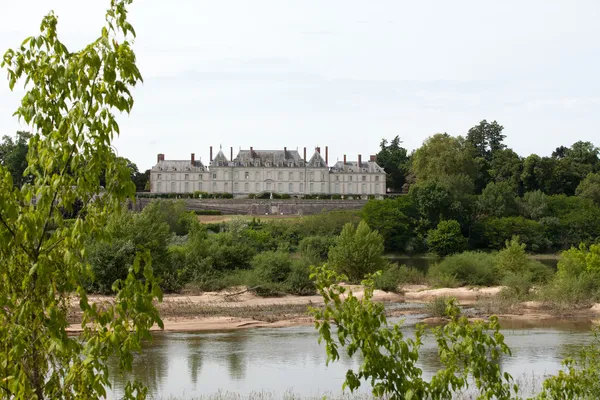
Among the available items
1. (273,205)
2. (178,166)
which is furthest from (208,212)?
(178,166)

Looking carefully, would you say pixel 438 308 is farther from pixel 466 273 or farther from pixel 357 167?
pixel 357 167

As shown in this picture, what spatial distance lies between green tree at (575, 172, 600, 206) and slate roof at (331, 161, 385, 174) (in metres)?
24.1

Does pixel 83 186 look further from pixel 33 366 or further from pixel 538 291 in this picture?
pixel 538 291

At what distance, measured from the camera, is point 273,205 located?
80.8 metres

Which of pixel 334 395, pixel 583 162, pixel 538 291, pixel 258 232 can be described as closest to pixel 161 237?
pixel 538 291

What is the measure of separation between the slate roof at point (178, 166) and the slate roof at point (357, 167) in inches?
575

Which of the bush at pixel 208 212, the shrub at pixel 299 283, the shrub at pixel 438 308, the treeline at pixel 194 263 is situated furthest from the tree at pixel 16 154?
the shrub at pixel 438 308

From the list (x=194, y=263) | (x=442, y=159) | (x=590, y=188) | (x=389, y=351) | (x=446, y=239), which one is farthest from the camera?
(x=442, y=159)

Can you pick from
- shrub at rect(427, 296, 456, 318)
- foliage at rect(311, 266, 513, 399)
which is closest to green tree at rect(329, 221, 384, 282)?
shrub at rect(427, 296, 456, 318)

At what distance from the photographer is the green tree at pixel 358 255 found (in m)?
33.8

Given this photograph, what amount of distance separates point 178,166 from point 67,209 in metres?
85.0

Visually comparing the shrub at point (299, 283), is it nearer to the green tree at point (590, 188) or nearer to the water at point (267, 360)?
the water at point (267, 360)

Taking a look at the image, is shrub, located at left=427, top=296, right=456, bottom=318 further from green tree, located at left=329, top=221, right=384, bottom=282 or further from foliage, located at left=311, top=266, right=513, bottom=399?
foliage, located at left=311, top=266, right=513, bottom=399

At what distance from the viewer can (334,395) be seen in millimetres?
15289
